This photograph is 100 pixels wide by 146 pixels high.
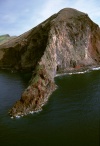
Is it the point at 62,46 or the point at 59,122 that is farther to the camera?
the point at 62,46

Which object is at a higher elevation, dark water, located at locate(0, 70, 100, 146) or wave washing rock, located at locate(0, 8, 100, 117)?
wave washing rock, located at locate(0, 8, 100, 117)

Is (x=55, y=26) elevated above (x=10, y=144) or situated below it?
above

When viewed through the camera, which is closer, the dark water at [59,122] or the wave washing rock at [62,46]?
the dark water at [59,122]

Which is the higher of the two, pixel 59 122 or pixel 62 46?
pixel 62 46

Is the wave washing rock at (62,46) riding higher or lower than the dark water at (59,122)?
higher

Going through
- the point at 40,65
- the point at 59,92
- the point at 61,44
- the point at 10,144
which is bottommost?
the point at 10,144

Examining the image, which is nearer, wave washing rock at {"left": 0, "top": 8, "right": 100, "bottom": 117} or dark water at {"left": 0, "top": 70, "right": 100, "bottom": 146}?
dark water at {"left": 0, "top": 70, "right": 100, "bottom": 146}

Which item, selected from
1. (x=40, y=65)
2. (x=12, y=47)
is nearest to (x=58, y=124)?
(x=40, y=65)

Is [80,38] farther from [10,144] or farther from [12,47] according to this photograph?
[10,144]
